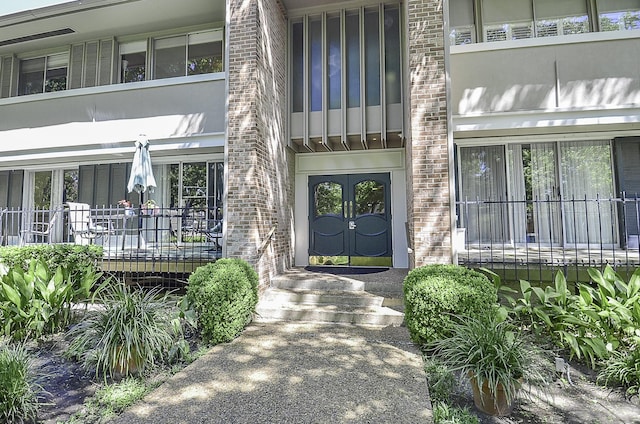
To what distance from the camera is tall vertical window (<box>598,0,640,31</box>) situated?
735cm

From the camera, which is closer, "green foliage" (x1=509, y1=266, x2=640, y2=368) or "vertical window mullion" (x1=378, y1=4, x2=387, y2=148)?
"green foliage" (x1=509, y1=266, x2=640, y2=368)

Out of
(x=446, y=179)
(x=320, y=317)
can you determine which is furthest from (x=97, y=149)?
(x=446, y=179)

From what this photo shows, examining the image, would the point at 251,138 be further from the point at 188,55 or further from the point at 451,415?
the point at 451,415

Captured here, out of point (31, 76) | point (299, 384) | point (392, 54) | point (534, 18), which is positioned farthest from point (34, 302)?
point (534, 18)

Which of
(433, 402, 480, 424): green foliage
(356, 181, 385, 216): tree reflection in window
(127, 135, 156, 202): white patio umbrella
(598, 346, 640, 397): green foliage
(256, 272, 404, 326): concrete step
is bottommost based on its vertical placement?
(433, 402, 480, 424): green foliage

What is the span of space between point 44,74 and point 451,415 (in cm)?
1285

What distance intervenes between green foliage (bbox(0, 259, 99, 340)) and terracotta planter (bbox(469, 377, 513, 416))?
5473 millimetres

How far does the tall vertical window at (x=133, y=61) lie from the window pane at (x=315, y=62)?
458 centimetres

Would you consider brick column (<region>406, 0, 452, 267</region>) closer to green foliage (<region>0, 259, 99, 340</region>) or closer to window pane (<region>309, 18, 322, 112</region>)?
window pane (<region>309, 18, 322, 112</region>)

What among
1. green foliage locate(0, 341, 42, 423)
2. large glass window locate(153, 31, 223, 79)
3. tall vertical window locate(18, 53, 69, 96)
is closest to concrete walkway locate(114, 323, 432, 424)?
green foliage locate(0, 341, 42, 423)

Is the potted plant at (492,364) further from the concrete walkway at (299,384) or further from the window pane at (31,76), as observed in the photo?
the window pane at (31,76)

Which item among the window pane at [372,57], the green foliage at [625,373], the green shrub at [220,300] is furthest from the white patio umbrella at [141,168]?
the green foliage at [625,373]

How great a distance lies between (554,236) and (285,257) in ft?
18.9

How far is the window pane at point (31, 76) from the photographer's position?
33.3ft
